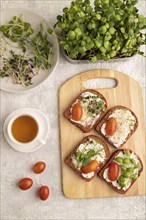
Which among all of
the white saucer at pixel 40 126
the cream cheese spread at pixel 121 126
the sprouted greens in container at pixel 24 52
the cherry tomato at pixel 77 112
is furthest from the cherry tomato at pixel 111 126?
the sprouted greens in container at pixel 24 52

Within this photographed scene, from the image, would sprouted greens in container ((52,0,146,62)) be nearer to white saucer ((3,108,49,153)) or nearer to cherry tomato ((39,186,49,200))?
white saucer ((3,108,49,153))

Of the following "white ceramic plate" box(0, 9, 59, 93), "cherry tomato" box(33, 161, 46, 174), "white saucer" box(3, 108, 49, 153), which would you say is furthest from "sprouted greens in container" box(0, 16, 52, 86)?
"cherry tomato" box(33, 161, 46, 174)

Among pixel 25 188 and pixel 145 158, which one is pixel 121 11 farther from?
pixel 25 188

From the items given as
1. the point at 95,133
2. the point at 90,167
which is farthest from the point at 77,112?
the point at 90,167

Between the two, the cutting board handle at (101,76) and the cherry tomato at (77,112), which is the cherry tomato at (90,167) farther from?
the cutting board handle at (101,76)

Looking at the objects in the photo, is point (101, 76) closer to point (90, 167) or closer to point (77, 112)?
point (77, 112)

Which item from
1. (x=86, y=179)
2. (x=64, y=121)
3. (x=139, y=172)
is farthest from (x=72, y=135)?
(x=139, y=172)
